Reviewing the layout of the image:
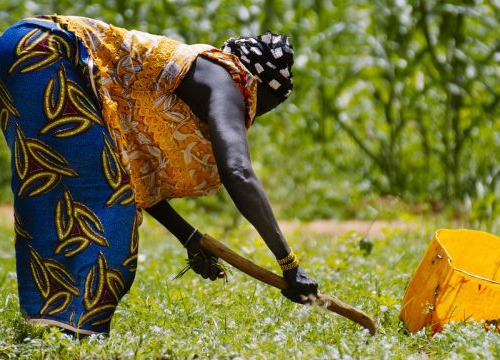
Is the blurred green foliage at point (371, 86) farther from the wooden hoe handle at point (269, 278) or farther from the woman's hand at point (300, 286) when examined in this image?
the woman's hand at point (300, 286)

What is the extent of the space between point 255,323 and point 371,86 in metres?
5.04

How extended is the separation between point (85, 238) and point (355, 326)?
956 millimetres

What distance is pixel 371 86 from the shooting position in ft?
25.6

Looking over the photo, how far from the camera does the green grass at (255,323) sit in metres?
2.64

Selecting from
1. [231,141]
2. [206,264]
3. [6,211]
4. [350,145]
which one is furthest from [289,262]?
[350,145]

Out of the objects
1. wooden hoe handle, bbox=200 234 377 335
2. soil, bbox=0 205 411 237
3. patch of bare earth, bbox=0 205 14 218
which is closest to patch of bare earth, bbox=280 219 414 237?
soil, bbox=0 205 411 237

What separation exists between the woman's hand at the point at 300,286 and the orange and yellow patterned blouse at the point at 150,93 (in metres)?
0.49

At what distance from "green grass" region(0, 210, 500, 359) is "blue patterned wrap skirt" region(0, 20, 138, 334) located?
14cm

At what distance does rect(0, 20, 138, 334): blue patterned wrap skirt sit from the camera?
2.86m

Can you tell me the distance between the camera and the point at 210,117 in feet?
9.18

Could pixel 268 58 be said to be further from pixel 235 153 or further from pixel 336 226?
pixel 336 226

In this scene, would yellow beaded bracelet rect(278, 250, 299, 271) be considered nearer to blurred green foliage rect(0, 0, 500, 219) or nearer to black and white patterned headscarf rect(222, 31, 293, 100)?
black and white patterned headscarf rect(222, 31, 293, 100)

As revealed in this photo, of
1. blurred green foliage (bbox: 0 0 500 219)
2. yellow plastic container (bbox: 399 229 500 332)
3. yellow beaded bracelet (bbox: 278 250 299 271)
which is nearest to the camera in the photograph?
yellow beaded bracelet (bbox: 278 250 299 271)

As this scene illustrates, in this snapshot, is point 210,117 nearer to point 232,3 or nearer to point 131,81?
point 131,81
